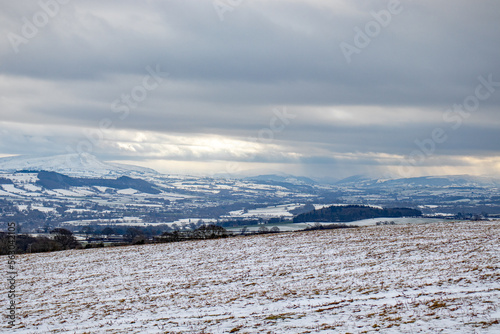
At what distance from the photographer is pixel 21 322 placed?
25.4 meters

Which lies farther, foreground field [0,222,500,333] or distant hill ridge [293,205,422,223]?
distant hill ridge [293,205,422,223]

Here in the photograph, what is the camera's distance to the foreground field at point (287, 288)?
18.5 m

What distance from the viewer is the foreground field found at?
18.5 m

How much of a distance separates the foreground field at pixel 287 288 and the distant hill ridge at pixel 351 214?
112 metres

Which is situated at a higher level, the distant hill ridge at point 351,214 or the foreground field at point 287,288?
the foreground field at point 287,288

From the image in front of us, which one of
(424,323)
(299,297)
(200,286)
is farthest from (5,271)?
(424,323)

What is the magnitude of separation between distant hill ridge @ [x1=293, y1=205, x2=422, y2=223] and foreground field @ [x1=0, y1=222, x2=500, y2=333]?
112 m

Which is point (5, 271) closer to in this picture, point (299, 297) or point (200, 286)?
point (200, 286)

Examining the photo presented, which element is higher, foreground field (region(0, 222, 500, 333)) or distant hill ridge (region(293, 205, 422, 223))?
foreground field (region(0, 222, 500, 333))

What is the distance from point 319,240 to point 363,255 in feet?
36.6

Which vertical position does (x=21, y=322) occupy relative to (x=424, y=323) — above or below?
below

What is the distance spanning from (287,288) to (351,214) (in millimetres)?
143930

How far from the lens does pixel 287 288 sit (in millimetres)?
26141

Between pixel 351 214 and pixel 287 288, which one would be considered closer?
pixel 287 288
